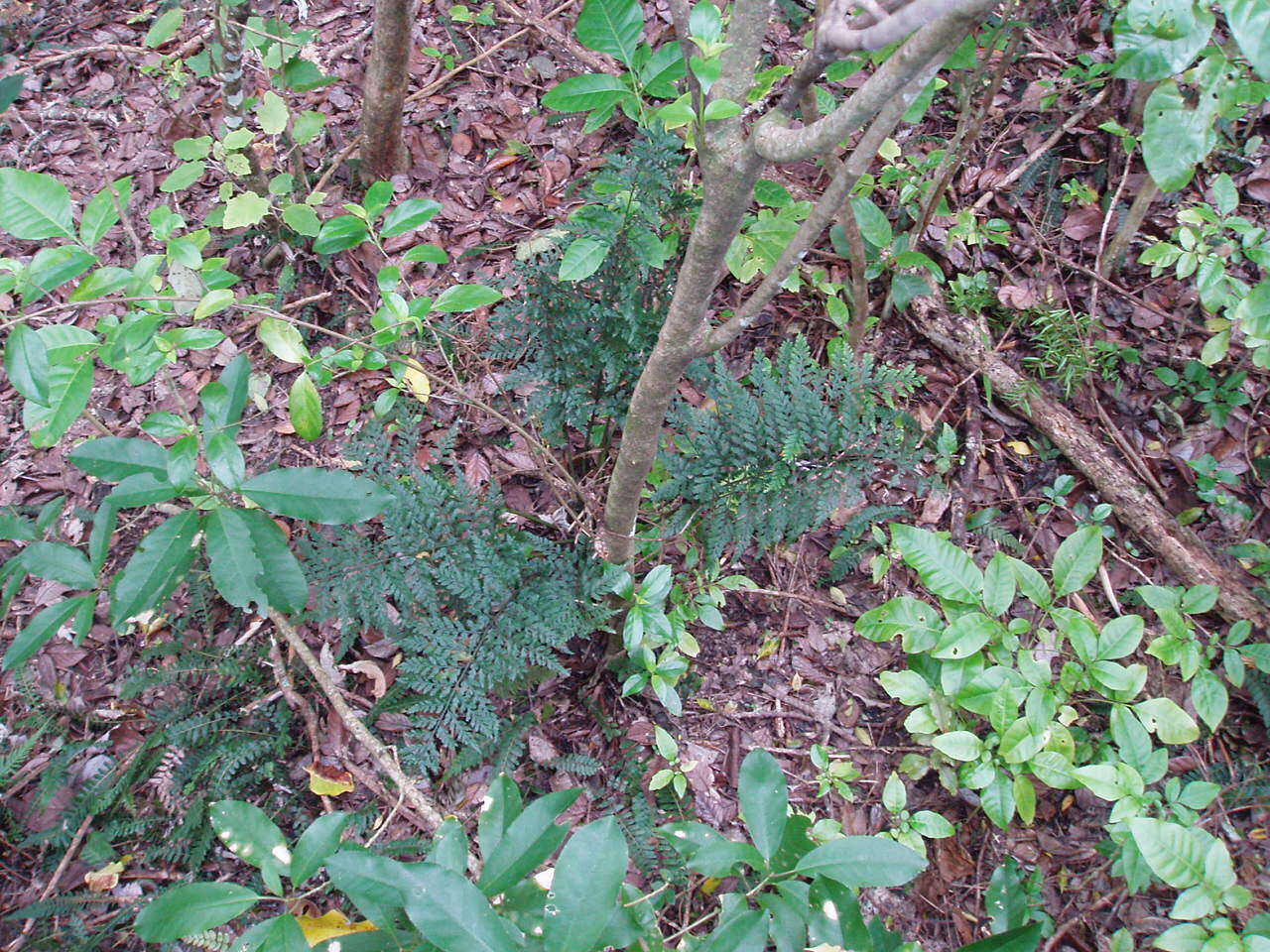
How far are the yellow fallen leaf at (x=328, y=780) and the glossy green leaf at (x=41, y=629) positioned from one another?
2.79ft

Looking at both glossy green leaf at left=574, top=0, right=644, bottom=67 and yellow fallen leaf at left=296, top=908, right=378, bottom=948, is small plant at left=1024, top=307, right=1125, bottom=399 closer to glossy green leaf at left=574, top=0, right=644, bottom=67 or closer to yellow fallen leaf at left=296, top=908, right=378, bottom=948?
glossy green leaf at left=574, top=0, right=644, bottom=67

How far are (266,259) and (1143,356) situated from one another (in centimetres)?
354

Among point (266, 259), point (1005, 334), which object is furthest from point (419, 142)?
point (1005, 334)

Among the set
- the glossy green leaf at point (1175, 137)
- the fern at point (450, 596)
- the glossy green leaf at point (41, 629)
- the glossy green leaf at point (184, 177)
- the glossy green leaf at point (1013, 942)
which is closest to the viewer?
the glossy green leaf at point (1175, 137)

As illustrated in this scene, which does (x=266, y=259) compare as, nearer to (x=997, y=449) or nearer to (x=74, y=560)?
(x=74, y=560)

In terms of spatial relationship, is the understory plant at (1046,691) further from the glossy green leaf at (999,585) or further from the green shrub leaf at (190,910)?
the green shrub leaf at (190,910)

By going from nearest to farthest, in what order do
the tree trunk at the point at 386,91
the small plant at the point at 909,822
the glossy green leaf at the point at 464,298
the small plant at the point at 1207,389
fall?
the glossy green leaf at the point at 464,298, the small plant at the point at 909,822, the small plant at the point at 1207,389, the tree trunk at the point at 386,91

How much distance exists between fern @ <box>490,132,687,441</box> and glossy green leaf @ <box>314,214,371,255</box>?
500 millimetres

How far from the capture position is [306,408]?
1.64 meters

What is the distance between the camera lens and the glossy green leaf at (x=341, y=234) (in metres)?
1.87

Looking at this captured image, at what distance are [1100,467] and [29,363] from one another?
119 inches

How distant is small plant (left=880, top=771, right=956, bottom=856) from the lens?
2192mm

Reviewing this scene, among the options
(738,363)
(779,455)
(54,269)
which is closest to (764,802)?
(779,455)

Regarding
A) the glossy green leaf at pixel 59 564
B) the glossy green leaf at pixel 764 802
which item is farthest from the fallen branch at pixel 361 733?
the glossy green leaf at pixel 764 802
